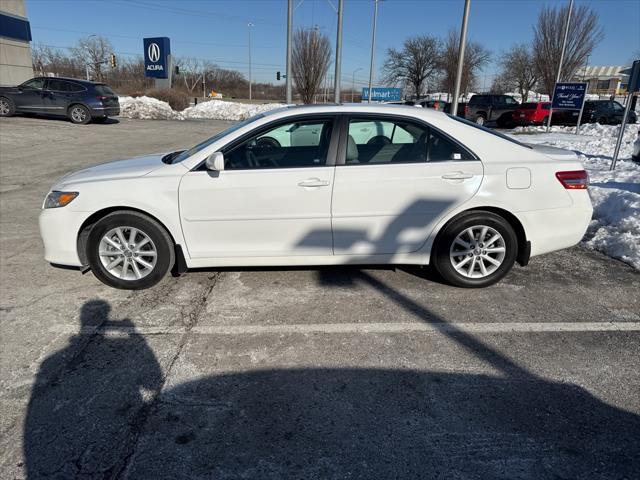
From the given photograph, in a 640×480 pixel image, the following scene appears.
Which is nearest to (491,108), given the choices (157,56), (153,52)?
(157,56)

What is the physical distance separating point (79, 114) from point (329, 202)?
20050 mm

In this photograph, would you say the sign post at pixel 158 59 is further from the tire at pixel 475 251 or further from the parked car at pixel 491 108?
the tire at pixel 475 251

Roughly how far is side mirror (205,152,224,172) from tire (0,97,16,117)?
2063 centimetres

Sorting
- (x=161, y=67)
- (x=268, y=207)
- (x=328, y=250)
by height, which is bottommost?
(x=328, y=250)

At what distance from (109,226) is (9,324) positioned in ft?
3.46

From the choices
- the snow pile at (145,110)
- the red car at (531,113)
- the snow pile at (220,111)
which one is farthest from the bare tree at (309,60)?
the red car at (531,113)

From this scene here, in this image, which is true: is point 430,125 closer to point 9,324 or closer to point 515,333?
point 515,333

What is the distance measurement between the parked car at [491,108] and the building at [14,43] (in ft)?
83.2

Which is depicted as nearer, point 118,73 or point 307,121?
point 307,121

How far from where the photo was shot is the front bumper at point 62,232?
3.87 metres

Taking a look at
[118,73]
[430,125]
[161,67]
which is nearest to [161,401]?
[430,125]

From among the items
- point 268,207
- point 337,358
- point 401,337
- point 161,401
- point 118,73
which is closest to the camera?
point 161,401

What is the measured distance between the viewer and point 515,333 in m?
3.38

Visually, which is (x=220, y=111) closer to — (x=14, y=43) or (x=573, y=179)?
(x=14, y=43)
